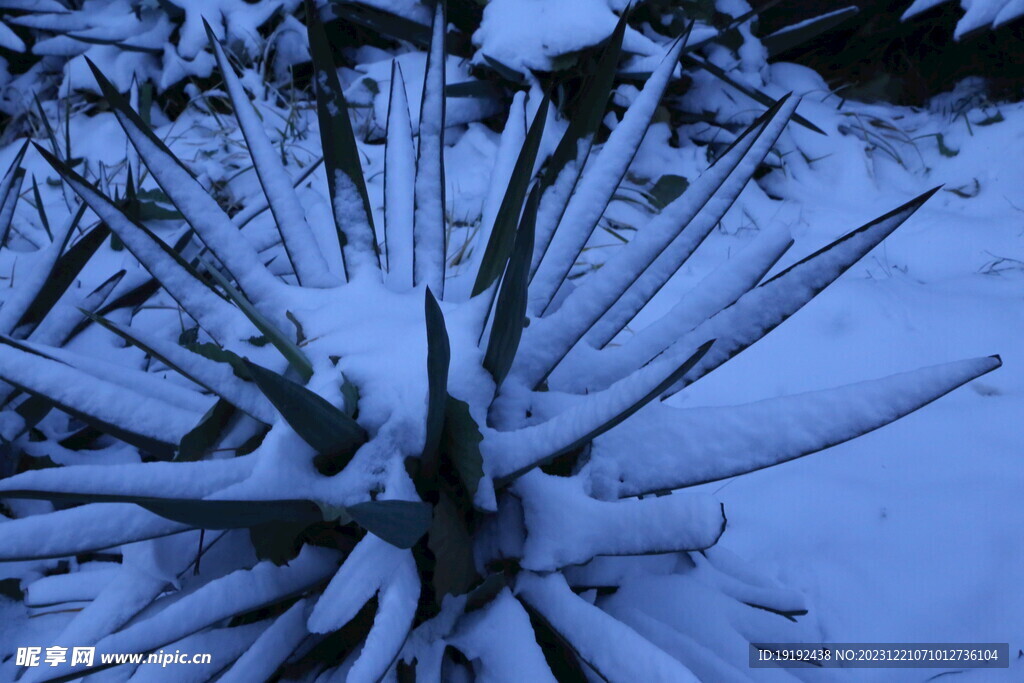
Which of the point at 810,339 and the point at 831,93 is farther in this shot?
the point at 831,93

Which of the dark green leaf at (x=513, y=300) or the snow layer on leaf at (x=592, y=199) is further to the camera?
the snow layer on leaf at (x=592, y=199)

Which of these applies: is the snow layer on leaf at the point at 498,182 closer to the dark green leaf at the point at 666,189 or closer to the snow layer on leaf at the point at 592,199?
the snow layer on leaf at the point at 592,199

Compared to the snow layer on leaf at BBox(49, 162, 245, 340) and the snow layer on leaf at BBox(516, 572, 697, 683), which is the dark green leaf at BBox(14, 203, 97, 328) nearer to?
the snow layer on leaf at BBox(49, 162, 245, 340)

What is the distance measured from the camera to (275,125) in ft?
5.75

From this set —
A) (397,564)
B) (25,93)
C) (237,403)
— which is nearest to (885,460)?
(397,564)

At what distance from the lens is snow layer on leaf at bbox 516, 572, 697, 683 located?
467mm

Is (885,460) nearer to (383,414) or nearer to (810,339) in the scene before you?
(810,339)

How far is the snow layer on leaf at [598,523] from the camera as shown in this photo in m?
0.49

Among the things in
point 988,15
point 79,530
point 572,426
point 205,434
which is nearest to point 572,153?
point 572,426

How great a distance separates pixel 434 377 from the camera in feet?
1.50

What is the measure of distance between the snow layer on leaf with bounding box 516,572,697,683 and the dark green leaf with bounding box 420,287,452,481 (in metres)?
0.13

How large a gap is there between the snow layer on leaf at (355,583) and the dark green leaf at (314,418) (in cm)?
7

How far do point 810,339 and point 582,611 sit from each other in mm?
842

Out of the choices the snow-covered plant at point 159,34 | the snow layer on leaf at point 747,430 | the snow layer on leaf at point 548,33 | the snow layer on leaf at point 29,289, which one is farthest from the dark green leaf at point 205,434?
the snow-covered plant at point 159,34
